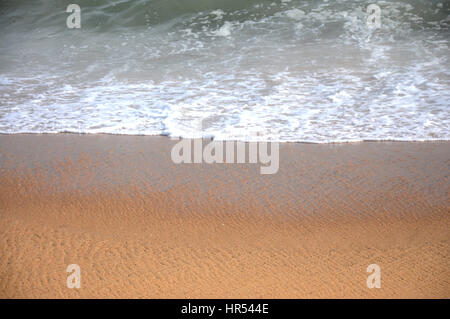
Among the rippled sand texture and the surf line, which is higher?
the surf line

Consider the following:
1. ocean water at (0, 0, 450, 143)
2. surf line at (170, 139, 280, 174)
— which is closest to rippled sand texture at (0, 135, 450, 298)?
surf line at (170, 139, 280, 174)

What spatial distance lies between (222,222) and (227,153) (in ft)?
3.27

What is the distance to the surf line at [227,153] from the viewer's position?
3779 millimetres

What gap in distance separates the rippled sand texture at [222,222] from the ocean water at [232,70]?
487mm

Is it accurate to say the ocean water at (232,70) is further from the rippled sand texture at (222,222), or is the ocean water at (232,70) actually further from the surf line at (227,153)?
the rippled sand texture at (222,222)

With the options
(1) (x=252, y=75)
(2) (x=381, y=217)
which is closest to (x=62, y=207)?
(2) (x=381, y=217)

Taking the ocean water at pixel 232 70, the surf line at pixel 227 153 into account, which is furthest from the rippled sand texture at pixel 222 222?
the ocean water at pixel 232 70

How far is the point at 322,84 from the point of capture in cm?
527

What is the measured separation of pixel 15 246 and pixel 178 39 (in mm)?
5281

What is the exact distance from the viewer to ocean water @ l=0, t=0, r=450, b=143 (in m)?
4.48

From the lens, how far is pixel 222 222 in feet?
9.92

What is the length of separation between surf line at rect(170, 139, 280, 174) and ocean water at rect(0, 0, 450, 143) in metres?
0.13

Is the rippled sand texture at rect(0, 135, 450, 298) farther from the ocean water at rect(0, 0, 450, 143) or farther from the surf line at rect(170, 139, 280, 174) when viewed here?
the ocean water at rect(0, 0, 450, 143)
